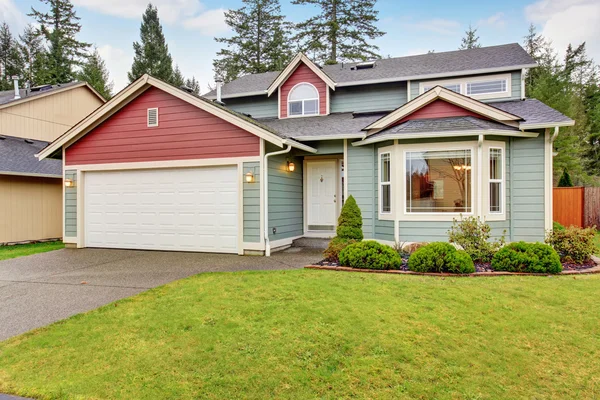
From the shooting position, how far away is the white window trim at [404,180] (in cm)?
870

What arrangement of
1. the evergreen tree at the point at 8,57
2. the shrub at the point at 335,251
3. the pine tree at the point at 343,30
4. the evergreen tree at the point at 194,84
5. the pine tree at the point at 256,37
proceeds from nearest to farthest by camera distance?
the shrub at the point at 335,251 < the pine tree at the point at 343,30 < the pine tree at the point at 256,37 < the evergreen tree at the point at 8,57 < the evergreen tree at the point at 194,84

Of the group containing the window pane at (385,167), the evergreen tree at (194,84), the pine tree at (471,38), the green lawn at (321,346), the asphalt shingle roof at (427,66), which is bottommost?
the green lawn at (321,346)

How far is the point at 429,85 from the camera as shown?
12.3 m

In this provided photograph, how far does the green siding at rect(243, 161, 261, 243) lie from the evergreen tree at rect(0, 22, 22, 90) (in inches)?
1192

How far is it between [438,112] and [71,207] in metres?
10.6

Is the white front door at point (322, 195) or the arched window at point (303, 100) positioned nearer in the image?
the white front door at point (322, 195)

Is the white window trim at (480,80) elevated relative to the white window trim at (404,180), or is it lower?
elevated

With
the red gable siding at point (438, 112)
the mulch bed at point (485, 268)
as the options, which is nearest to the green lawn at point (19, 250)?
the mulch bed at point (485, 268)

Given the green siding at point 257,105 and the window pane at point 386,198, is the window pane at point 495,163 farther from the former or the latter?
the green siding at point 257,105

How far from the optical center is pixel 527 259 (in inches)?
262

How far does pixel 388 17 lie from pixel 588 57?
1626 centimetres

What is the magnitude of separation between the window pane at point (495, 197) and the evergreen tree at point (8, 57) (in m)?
34.9

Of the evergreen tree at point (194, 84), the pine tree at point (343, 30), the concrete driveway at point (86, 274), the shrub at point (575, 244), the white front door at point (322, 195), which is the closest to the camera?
the concrete driveway at point (86, 274)

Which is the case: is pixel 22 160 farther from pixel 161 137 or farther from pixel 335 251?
pixel 335 251
